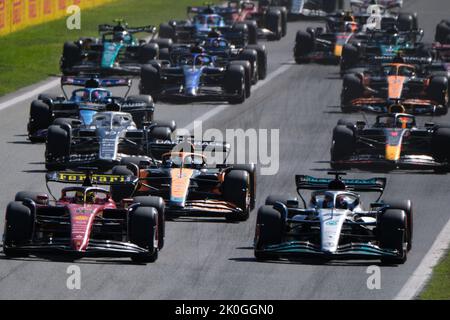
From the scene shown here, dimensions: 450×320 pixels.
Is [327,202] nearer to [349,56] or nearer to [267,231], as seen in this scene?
[267,231]

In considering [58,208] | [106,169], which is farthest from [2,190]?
[58,208]

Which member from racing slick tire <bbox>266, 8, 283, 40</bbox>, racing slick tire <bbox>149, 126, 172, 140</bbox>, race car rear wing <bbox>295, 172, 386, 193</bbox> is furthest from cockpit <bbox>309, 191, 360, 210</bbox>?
racing slick tire <bbox>266, 8, 283, 40</bbox>

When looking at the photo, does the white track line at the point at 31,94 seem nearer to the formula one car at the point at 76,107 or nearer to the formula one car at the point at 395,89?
the formula one car at the point at 76,107

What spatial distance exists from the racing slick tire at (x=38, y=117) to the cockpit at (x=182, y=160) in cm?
813

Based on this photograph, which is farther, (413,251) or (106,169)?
(106,169)

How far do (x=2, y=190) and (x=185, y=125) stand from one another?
11.3 m

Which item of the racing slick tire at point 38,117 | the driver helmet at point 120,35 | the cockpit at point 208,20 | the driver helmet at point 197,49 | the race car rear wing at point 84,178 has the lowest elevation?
the cockpit at point 208,20

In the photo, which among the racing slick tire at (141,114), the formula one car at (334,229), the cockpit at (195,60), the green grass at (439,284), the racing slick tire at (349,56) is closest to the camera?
the green grass at (439,284)

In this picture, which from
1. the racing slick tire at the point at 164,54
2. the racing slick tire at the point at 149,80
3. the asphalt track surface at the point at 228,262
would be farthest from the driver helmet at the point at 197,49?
the racing slick tire at the point at 164,54

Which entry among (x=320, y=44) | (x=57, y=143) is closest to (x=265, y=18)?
(x=320, y=44)

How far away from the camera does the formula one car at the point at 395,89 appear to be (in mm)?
47094

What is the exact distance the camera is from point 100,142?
122 feet
